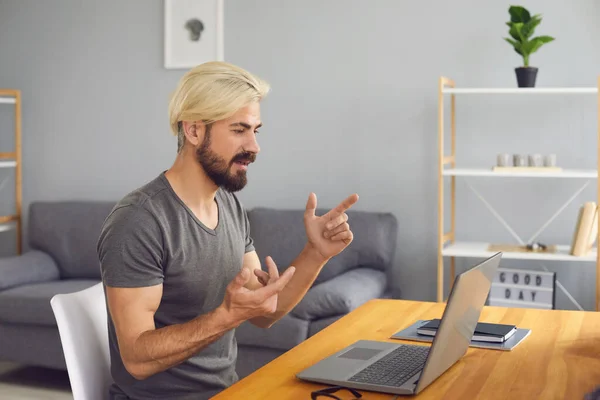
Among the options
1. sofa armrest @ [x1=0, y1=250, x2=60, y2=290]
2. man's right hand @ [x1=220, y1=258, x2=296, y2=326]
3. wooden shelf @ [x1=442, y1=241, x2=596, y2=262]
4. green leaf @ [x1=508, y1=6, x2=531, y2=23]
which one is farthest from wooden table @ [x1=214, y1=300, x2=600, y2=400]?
sofa armrest @ [x1=0, y1=250, x2=60, y2=290]

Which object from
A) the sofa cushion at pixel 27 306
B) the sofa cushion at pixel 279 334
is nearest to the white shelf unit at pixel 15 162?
the sofa cushion at pixel 27 306

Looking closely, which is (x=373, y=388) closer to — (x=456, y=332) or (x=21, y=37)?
(x=456, y=332)

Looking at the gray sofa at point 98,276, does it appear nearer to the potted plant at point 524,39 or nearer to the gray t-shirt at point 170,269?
the potted plant at point 524,39

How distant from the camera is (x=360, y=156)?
426cm

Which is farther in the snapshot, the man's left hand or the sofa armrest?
the sofa armrest

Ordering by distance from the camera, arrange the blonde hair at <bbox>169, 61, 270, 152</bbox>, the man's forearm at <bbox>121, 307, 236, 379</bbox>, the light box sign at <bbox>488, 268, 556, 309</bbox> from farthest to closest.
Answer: the light box sign at <bbox>488, 268, 556, 309</bbox> → the blonde hair at <bbox>169, 61, 270, 152</bbox> → the man's forearm at <bbox>121, 307, 236, 379</bbox>

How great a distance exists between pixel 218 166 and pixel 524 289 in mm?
2230

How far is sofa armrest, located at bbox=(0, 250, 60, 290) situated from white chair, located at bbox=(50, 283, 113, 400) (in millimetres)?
2446

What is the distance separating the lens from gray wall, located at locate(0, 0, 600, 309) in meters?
3.93

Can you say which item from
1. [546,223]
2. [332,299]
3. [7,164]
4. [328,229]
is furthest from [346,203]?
[7,164]

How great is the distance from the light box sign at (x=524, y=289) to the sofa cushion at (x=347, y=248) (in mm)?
580

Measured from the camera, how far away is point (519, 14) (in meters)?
3.60

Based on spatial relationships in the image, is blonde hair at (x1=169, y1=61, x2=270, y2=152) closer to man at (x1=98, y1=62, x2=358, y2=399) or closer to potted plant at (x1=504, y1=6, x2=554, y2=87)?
man at (x1=98, y1=62, x2=358, y2=399)

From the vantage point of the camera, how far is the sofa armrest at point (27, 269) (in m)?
4.08
